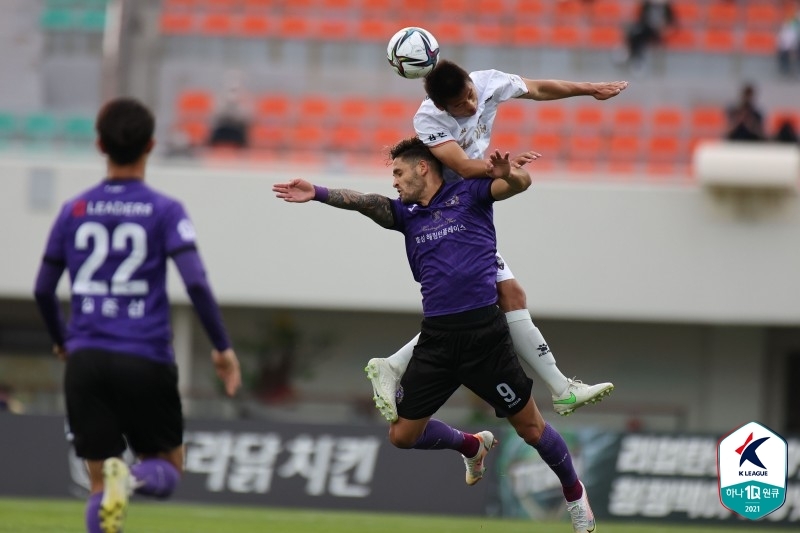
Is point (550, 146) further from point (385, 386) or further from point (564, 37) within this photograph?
point (385, 386)

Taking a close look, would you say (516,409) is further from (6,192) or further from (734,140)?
(6,192)

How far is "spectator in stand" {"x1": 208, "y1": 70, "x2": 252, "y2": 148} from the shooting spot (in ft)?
59.8

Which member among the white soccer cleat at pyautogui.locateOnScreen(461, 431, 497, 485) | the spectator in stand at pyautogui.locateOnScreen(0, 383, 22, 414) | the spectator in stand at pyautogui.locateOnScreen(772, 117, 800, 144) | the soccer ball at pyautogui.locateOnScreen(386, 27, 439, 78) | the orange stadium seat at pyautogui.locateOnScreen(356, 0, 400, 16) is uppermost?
the orange stadium seat at pyautogui.locateOnScreen(356, 0, 400, 16)

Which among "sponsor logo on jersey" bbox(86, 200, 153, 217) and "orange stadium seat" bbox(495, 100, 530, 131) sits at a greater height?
"sponsor logo on jersey" bbox(86, 200, 153, 217)

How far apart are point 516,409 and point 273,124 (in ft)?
38.6

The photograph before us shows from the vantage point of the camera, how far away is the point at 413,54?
7.41m

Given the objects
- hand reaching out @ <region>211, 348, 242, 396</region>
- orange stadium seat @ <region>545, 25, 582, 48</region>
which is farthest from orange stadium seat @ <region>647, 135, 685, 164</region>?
hand reaching out @ <region>211, 348, 242, 396</region>

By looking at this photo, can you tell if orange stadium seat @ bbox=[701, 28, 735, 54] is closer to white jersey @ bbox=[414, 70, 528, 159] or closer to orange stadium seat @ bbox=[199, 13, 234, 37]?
orange stadium seat @ bbox=[199, 13, 234, 37]

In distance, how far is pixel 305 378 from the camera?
19.9 m

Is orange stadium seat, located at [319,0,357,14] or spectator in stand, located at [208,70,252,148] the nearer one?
spectator in stand, located at [208,70,252,148]

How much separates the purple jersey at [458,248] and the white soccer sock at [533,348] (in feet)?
1.16

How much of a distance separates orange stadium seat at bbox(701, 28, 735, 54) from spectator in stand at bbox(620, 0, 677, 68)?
50 cm

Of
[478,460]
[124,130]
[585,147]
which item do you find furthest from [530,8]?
[124,130]

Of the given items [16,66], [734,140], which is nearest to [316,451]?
[734,140]
